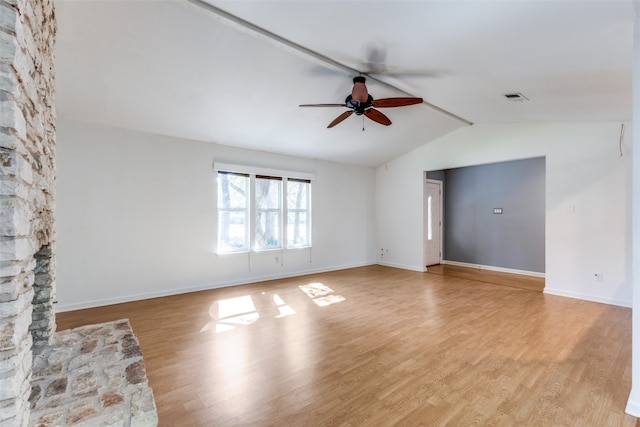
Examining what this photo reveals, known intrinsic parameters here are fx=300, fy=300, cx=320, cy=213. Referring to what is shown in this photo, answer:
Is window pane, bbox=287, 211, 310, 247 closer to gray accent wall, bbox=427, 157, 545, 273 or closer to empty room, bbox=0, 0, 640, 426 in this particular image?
empty room, bbox=0, 0, 640, 426

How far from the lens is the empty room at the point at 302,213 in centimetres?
192

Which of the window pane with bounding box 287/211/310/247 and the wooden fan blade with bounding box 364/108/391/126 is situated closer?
the wooden fan blade with bounding box 364/108/391/126

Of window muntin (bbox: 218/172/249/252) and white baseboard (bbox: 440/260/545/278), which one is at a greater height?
window muntin (bbox: 218/172/249/252)

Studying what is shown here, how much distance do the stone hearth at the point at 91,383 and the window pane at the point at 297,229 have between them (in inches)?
150

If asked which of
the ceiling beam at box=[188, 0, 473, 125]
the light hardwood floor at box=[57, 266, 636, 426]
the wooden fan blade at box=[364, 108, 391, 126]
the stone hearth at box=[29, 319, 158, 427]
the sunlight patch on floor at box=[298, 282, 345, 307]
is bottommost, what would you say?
the light hardwood floor at box=[57, 266, 636, 426]

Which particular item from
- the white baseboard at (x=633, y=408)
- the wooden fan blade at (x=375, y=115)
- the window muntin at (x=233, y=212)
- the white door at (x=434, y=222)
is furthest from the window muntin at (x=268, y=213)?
the white baseboard at (x=633, y=408)

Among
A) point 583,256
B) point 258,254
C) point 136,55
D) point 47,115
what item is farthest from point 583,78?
point 258,254

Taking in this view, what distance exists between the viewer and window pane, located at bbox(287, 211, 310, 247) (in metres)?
6.23

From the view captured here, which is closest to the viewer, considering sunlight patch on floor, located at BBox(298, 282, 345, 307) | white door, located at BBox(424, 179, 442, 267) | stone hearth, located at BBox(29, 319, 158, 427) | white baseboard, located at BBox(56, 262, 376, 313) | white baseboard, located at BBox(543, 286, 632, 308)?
stone hearth, located at BBox(29, 319, 158, 427)

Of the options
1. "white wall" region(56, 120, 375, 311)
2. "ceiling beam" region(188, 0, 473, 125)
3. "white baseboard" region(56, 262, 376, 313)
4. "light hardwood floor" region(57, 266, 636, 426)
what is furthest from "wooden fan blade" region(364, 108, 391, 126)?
"white baseboard" region(56, 262, 376, 313)

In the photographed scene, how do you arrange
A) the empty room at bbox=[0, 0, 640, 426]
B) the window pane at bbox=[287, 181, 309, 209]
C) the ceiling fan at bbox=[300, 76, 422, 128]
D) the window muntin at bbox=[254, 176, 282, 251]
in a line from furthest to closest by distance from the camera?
the window pane at bbox=[287, 181, 309, 209] → the window muntin at bbox=[254, 176, 282, 251] → the ceiling fan at bbox=[300, 76, 422, 128] → the empty room at bbox=[0, 0, 640, 426]

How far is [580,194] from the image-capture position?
4.61 metres

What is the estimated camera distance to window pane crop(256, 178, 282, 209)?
18.8 ft

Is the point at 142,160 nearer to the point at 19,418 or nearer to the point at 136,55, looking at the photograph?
the point at 136,55
